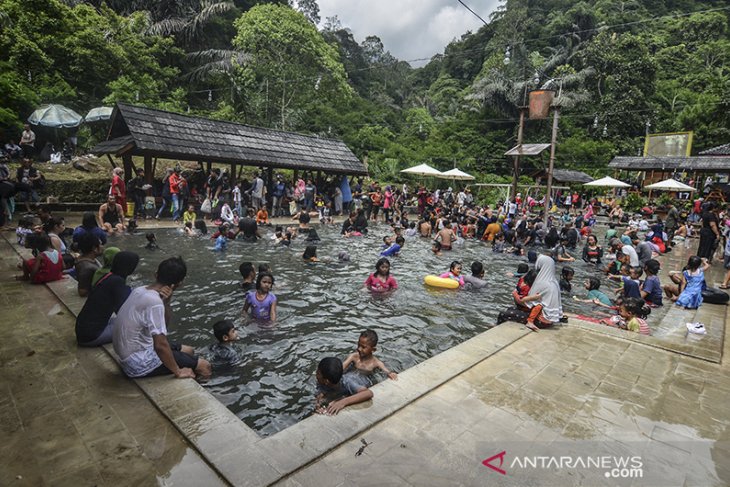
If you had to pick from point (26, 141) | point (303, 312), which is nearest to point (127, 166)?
point (26, 141)

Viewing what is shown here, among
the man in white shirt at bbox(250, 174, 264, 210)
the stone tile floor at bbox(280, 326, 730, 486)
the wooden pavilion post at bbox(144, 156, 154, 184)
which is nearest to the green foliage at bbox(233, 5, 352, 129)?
the man in white shirt at bbox(250, 174, 264, 210)

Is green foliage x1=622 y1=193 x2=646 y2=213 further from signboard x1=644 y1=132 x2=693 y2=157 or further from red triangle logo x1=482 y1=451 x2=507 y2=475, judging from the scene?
red triangle logo x1=482 y1=451 x2=507 y2=475

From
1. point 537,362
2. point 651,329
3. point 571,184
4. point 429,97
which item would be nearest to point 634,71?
point 571,184

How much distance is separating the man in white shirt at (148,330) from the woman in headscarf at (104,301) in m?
0.68

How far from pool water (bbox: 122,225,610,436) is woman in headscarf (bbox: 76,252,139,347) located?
1.38 m

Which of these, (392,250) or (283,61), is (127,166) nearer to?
(392,250)

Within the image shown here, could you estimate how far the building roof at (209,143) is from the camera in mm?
15094

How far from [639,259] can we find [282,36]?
26.3m

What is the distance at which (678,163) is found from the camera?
94.0 feet

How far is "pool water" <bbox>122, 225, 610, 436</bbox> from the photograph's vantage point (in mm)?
4883

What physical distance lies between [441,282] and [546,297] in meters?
3.22

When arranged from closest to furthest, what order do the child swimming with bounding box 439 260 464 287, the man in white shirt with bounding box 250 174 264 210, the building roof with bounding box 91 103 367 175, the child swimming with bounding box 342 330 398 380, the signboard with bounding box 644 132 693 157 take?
1. the child swimming with bounding box 342 330 398 380
2. the child swimming with bounding box 439 260 464 287
3. the building roof with bounding box 91 103 367 175
4. the man in white shirt with bounding box 250 174 264 210
5. the signboard with bounding box 644 132 693 157

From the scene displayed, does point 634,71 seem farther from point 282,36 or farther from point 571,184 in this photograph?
point 282,36

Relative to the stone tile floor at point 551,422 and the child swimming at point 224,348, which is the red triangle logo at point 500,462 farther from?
the child swimming at point 224,348
